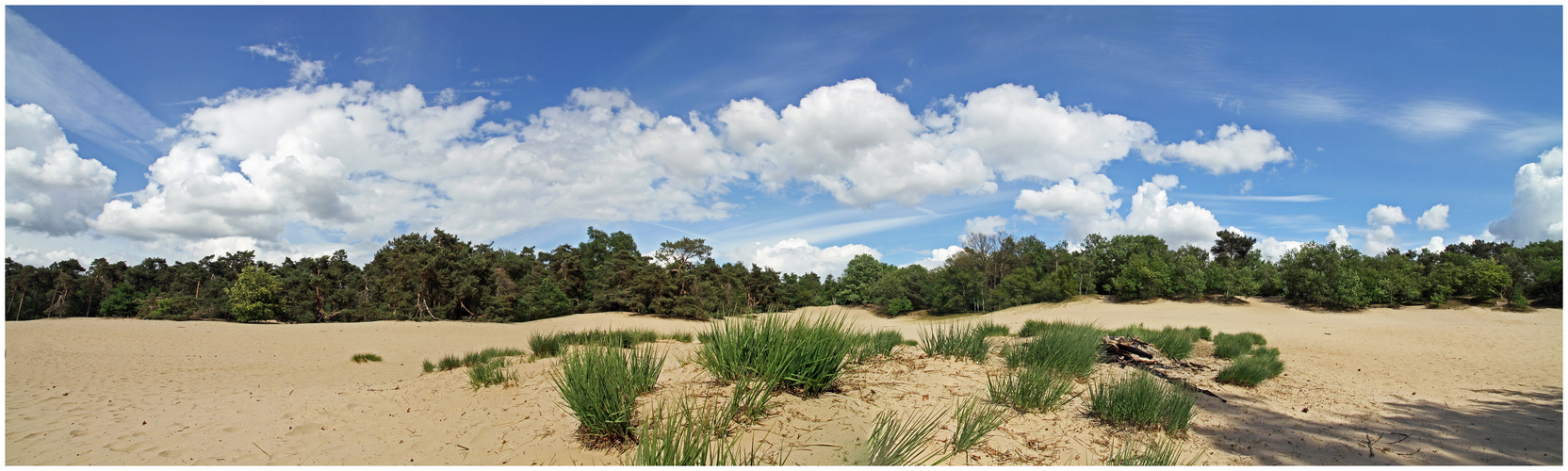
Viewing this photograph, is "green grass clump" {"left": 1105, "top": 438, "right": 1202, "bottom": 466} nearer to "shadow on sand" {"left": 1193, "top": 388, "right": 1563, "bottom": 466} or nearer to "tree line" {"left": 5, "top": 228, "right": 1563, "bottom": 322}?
"shadow on sand" {"left": 1193, "top": 388, "right": 1563, "bottom": 466}

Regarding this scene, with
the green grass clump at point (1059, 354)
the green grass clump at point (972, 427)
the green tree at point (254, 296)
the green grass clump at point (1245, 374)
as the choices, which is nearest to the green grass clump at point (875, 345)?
the green grass clump at point (1059, 354)

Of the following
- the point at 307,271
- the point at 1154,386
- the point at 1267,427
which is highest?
the point at 307,271

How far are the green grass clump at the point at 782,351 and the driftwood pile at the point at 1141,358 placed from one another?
6178mm

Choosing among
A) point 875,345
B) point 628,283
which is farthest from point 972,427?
point 628,283

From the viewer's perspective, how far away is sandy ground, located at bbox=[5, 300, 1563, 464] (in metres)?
4.61

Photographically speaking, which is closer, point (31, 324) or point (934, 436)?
point (934, 436)

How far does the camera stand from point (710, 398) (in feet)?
16.5

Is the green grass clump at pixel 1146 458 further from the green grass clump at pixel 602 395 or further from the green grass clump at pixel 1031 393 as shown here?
the green grass clump at pixel 602 395

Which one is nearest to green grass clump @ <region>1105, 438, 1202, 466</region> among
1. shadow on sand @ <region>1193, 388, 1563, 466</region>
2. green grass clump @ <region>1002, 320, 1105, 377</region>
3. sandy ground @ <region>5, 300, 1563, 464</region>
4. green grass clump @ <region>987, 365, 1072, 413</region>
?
sandy ground @ <region>5, 300, 1563, 464</region>

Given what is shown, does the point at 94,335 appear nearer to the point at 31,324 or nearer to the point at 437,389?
the point at 31,324

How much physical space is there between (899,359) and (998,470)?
142 inches

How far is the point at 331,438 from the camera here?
5.55m

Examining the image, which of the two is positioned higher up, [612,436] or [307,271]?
[307,271]

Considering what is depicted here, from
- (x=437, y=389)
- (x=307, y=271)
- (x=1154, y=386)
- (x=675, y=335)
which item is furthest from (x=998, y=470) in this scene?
(x=307, y=271)
